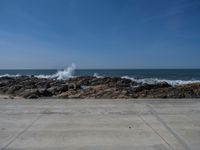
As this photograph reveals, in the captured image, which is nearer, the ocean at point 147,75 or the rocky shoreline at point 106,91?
the rocky shoreline at point 106,91

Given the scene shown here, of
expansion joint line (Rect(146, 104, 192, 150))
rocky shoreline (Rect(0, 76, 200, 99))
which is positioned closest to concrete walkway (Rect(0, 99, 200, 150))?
expansion joint line (Rect(146, 104, 192, 150))

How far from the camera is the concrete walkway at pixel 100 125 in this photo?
4262 millimetres

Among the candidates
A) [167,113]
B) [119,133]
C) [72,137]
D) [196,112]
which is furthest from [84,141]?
[196,112]

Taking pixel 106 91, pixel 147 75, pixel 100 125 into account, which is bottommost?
pixel 147 75

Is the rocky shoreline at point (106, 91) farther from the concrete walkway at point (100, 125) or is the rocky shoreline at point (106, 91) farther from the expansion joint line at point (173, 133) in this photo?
the expansion joint line at point (173, 133)

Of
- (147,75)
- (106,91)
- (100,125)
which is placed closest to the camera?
(100,125)

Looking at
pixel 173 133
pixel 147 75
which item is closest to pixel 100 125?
pixel 173 133

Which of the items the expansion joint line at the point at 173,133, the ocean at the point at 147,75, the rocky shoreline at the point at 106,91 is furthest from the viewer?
the ocean at the point at 147,75

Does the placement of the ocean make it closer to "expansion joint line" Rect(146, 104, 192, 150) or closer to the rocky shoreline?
the rocky shoreline

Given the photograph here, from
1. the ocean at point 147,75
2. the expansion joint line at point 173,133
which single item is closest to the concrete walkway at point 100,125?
the expansion joint line at point 173,133

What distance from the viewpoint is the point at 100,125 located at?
18.0ft

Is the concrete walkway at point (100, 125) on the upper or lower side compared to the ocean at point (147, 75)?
upper

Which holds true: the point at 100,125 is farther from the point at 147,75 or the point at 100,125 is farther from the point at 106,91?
the point at 147,75

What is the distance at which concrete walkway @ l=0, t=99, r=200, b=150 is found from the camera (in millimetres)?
4262
